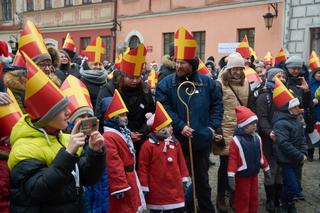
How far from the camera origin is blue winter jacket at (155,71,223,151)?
14.7 ft

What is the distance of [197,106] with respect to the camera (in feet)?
14.8

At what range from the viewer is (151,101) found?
14.8ft

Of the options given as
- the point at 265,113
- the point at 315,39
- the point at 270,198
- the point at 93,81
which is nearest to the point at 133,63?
the point at 93,81

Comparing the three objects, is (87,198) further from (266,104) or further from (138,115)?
(266,104)

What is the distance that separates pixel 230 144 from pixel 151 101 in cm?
103

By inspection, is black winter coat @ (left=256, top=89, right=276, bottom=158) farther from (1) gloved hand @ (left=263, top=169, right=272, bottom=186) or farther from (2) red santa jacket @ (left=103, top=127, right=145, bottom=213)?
(2) red santa jacket @ (left=103, top=127, right=145, bottom=213)

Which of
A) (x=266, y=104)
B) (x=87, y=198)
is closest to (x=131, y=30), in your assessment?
(x=266, y=104)

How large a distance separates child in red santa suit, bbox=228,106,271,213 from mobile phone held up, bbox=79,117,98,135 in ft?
7.98

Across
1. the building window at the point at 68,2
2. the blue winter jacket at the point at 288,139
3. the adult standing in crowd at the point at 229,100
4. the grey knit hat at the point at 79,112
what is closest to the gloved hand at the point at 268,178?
the blue winter jacket at the point at 288,139

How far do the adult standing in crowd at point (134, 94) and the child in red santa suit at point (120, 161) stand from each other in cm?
37

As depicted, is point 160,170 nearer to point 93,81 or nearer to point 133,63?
point 133,63

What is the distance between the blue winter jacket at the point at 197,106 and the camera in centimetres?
449

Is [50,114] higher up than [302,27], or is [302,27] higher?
[302,27]

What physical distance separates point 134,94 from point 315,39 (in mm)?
11941
